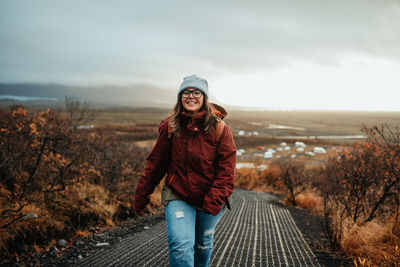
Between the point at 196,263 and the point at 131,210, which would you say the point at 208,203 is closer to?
the point at 196,263

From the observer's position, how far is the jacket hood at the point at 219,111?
2.36 metres

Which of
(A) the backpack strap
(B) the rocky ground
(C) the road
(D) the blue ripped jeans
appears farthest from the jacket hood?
(B) the rocky ground

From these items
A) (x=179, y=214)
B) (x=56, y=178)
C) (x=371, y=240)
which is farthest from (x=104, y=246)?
(x=371, y=240)

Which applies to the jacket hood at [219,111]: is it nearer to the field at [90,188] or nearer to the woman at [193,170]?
the woman at [193,170]

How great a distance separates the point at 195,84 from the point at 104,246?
3.33 metres

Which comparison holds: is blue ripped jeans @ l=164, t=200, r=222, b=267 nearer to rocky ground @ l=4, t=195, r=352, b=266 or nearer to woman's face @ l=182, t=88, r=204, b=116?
woman's face @ l=182, t=88, r=204, b=116

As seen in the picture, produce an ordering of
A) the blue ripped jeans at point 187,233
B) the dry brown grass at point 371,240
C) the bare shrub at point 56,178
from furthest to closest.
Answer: the bare shrub at point 56,178, the dry brown grass at point 371,240, the blue ripped jeans at point 187,233

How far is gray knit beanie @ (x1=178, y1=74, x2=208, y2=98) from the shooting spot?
2.23 metres

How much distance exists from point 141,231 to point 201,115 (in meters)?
3.69

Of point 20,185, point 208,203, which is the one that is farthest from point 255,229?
point 20,185

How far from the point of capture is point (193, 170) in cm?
212

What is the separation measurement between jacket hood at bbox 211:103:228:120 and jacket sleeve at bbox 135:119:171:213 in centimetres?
47

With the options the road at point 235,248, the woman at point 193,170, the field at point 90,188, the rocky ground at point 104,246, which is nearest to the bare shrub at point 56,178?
the field at point 90,188

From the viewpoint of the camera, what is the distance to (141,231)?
498 centimetres
